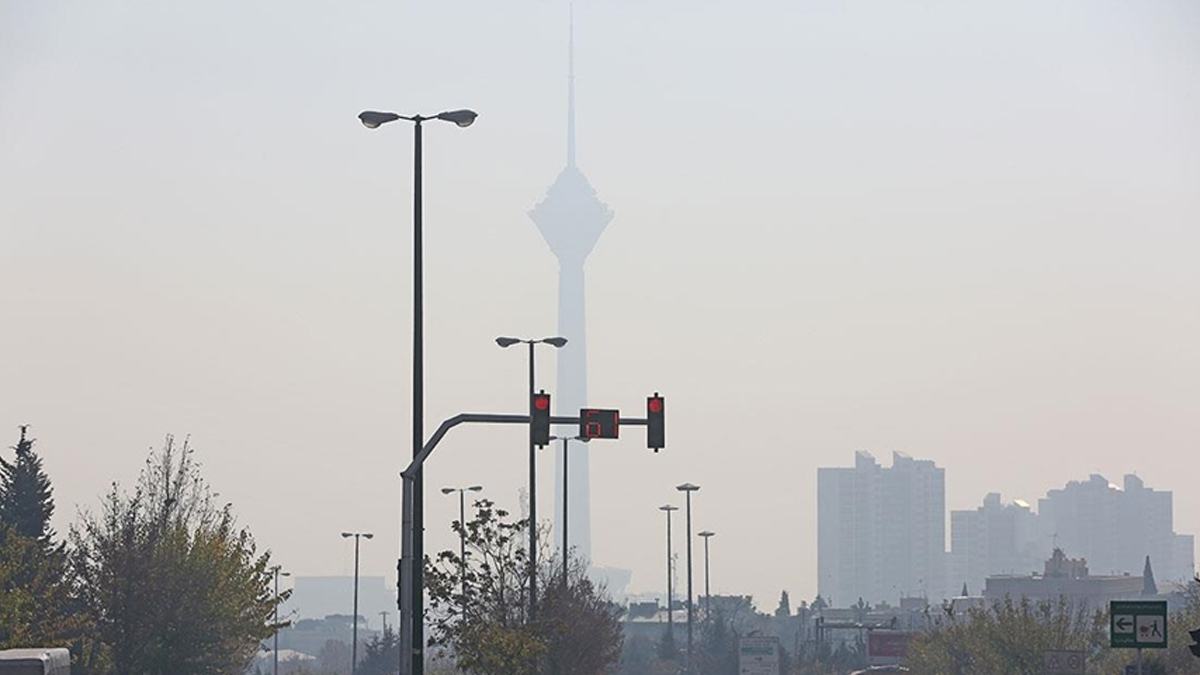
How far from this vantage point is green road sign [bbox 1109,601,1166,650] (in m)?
36.3

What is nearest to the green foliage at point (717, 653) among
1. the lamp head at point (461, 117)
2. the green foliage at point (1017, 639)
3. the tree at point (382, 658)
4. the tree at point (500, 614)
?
the tree at point (382, 658)

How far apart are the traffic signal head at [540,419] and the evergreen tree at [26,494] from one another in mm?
48133

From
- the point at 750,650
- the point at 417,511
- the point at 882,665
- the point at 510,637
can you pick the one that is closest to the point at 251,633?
the point at 510,637

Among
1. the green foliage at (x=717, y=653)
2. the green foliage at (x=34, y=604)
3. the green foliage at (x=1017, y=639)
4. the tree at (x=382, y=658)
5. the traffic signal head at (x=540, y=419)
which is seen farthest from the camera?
the green foliage at (x=717, y=653)

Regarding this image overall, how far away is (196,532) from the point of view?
6134cm

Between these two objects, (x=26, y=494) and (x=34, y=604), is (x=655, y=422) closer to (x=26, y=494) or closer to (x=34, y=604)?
(x=34, y=604)

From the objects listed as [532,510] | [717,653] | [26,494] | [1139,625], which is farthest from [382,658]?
[1139,625]

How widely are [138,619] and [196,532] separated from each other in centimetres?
551

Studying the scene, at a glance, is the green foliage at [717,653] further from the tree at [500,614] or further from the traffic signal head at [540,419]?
the traffic signal head at [540,419]

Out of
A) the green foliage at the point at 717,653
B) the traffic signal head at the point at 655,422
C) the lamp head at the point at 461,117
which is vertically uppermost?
the lamp head at the point at 461,117

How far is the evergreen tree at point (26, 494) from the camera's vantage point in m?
83.6

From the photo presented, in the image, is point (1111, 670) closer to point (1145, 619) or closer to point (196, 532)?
point (196, 532)

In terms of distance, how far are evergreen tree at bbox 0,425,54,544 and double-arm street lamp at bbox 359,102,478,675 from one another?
46256 millimetres

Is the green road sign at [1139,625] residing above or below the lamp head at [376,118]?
below
